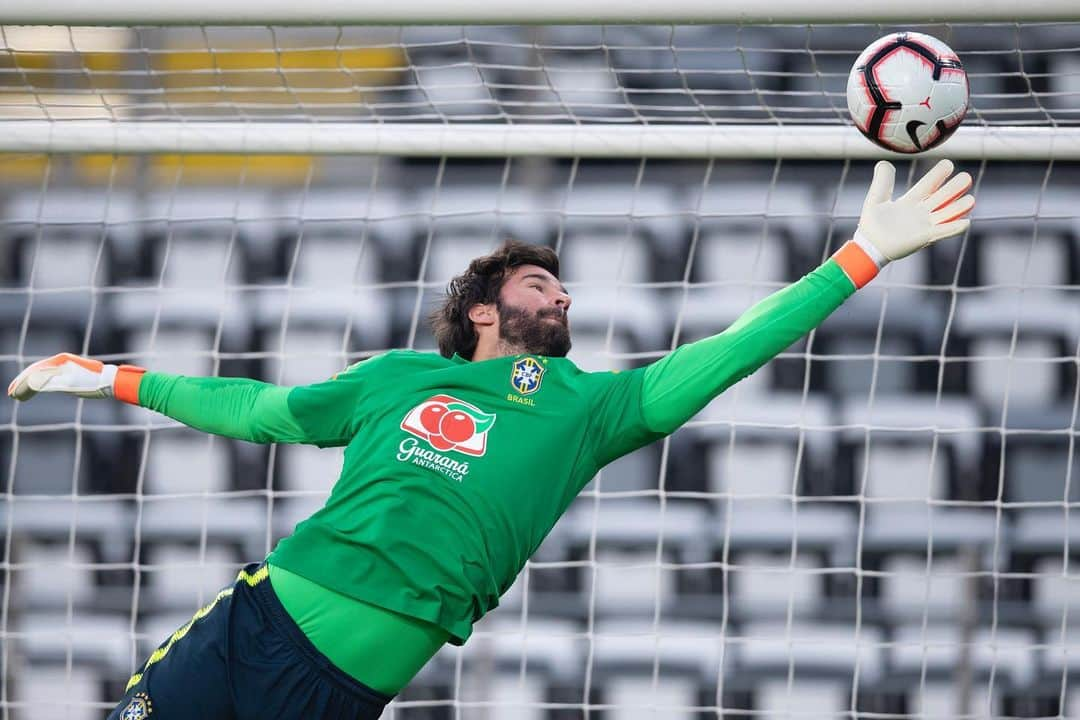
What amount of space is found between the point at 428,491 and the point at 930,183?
4.06 feet

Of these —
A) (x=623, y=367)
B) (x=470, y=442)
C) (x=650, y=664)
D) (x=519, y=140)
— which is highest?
(x=519, y=140)

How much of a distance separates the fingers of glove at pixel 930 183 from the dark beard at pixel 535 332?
848 millimetres

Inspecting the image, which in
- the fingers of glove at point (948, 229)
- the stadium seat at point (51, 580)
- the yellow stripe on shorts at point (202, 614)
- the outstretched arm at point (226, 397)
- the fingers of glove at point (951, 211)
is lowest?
the yellow stripe on shorts at point (202, 614)

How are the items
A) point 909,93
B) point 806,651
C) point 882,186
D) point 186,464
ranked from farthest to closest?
point 186,464 < point 806,651 < point 909,93 < point 882,186

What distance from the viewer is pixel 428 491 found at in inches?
112

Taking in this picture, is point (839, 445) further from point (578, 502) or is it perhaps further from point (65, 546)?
point (65, 546)

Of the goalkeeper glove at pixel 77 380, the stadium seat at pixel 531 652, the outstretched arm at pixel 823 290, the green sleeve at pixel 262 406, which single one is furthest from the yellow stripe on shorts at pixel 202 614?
the stadium seat at pixel 531 652

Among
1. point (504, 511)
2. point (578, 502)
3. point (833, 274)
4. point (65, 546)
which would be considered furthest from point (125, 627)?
point (833, 274)

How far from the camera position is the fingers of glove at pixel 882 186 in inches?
111

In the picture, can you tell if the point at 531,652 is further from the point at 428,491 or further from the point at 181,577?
the point at 428,491

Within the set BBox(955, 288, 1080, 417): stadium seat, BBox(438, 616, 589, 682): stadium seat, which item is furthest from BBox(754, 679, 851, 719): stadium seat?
BBox(955, 288, 1080, 417): stadium seat

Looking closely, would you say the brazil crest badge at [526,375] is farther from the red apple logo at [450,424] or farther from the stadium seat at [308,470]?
the stadium seat at [308,470]

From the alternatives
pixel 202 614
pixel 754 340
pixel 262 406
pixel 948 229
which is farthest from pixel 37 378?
pixel 948 229

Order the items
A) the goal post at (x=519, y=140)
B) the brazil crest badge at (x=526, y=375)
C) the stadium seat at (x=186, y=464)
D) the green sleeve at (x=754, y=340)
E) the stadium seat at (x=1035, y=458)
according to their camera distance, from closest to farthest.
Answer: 1. the green sleeve at (x=754, y=340)
2. the brazil crest badge at (x=526, y=375)
3. the goal post at (x=519, y=140)
4. the stadium seat at (x=1035, y=458)
5. the stadium seat at (x=186, y=464)
